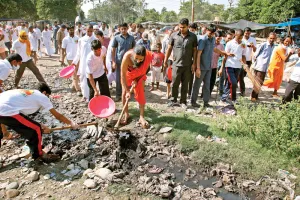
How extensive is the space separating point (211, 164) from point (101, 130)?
2.08 metres

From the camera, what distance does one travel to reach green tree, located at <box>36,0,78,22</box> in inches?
1661

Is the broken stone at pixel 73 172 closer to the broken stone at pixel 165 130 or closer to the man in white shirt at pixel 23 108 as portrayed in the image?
the man in white shirt at pixel 23 108

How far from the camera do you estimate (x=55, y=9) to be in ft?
141

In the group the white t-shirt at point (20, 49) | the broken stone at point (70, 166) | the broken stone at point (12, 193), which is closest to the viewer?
the broken stone at point (12, 193)

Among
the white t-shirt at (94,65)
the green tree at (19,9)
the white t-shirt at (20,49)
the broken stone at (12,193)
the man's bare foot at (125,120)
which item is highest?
the green tree at (19,9)

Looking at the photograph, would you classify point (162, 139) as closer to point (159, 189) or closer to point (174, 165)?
point (174, 165)

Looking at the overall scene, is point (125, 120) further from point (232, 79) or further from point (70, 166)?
point (232, 79)

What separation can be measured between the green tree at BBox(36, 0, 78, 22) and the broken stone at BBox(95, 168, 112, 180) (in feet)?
149

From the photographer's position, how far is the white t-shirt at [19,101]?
3232mm

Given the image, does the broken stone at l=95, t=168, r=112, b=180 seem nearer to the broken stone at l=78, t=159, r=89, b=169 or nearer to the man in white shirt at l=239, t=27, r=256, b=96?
the broken stone at l=78, t=159, r=89, b=169

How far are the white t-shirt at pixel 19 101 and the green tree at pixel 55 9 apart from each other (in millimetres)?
44902

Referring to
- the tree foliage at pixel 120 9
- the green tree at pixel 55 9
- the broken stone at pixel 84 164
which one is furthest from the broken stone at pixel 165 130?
the tree foliage at pixel 120 9

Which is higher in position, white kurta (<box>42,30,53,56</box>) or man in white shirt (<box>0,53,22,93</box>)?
white kurta (<box>42,30,53,56</box>)

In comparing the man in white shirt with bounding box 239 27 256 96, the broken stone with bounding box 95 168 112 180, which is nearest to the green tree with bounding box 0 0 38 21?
the man in white shirt with bounding box 239 27 256 96
